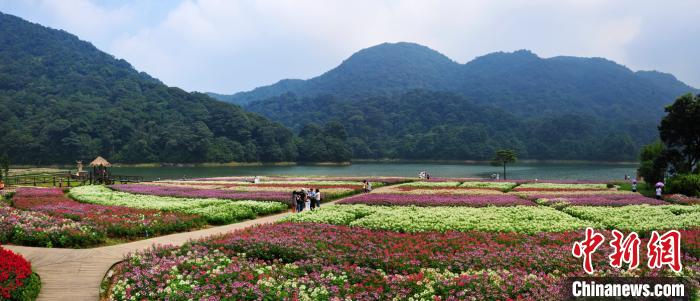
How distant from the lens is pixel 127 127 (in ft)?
504

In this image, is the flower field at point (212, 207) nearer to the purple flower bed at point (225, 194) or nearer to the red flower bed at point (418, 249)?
the purple flower bed at point (225, 194)

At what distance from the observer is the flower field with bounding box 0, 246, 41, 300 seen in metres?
10.4

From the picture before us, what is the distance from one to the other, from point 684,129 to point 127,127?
508 ft

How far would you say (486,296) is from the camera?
30.8ft

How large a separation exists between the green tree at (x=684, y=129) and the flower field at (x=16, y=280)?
42.5 metres

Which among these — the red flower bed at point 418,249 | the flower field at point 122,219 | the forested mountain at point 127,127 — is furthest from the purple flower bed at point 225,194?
the forested mountain at point 127,127

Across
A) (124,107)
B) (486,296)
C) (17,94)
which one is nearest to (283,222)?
(486,296)

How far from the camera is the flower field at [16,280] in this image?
10.4m

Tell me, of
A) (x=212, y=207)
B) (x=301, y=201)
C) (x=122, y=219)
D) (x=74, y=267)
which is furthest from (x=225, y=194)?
(x=74, y=267)

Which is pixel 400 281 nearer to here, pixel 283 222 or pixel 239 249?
pixel 239 249

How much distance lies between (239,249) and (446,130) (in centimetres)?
18535

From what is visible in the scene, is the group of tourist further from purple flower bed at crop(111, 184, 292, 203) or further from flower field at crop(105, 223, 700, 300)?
flower field at crop(105, 223, 700, 300)

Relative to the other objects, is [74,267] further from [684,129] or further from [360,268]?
[684,129]

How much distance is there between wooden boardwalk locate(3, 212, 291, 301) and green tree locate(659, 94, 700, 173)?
38.5 m
